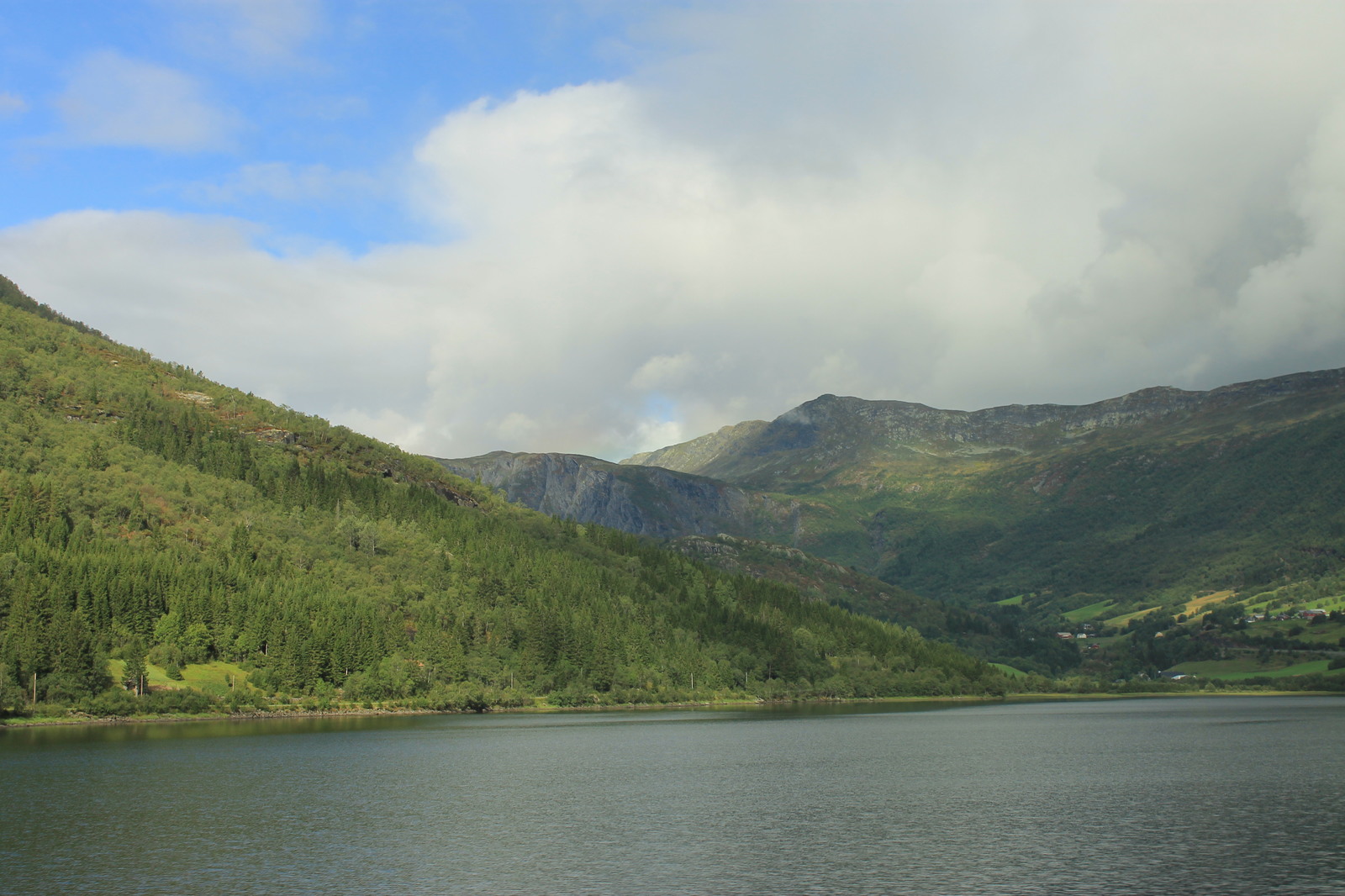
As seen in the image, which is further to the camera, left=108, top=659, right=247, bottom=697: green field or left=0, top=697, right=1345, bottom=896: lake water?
left=108, top=659, right=247, bottom=697: green field

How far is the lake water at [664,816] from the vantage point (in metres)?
54.1

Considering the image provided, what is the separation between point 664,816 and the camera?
75.7m

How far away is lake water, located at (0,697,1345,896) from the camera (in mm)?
54125

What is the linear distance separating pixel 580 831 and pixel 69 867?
30.8 meters

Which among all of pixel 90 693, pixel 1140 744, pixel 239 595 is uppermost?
pixel 239 595

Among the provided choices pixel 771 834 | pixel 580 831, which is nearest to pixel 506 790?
pixel 580 831

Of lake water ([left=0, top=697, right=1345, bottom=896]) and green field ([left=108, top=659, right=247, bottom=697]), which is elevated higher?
green field ([left=108, top=659, right=247, bottom=697])

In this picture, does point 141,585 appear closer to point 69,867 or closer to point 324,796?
point 324,796

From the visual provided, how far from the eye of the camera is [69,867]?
186 feet

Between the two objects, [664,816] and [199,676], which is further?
[199,676]

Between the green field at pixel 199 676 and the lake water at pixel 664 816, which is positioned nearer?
the lake water at pixel 664 816

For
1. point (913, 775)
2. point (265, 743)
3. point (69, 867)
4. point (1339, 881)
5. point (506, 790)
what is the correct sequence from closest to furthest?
1. point (1339, 881)
2. point (69, 867)
3. point (506, 790)
4. point (913, 775)
5. point (265, 743)

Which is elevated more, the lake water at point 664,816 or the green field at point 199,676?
the green field at point 199,676

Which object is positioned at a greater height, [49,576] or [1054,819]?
[49,576]
